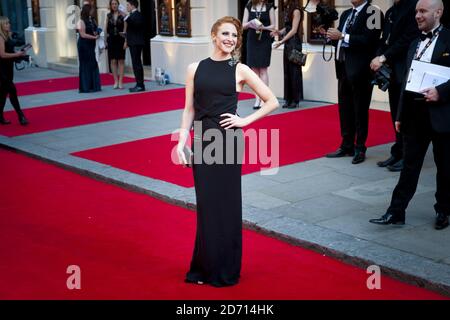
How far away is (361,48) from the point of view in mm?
8133

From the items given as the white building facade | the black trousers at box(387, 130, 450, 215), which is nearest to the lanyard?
the black trousers at box(387, 130, 450, 215)

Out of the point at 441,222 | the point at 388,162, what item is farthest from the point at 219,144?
the point at 388,162

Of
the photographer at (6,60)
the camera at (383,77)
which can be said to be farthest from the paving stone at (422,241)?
the photographer at (6,60)

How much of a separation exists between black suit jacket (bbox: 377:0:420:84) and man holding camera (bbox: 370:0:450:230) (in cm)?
149

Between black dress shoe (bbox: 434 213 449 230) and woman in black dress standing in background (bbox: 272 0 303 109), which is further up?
woman in black dress standing in background (bbox: 272 0 303 109)

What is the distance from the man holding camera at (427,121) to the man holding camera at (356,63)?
2.16m

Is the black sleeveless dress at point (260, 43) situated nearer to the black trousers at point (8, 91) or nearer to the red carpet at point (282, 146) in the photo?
the red carpet at point (282, 146)

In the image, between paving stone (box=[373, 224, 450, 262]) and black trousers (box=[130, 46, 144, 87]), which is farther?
black trousers (box=[130, 46, 144, 87])

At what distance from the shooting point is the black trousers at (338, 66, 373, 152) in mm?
8203

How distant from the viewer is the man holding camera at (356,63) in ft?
26.6

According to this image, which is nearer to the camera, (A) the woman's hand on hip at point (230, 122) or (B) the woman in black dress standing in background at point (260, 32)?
(A) the woman's hand on hip at point (230, 122)

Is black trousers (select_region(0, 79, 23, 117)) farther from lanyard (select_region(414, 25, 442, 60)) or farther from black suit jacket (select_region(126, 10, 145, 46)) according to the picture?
lanyard (select_region(414, 25, 442, 60))
